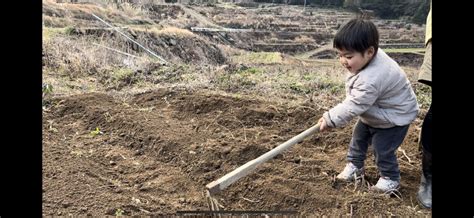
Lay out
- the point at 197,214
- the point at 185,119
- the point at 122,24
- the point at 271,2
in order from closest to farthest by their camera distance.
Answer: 1. the point at 197,214
2. the point at 185,119
3. the point at 122,24
4. the point at 271,2

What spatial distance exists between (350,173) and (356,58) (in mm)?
807

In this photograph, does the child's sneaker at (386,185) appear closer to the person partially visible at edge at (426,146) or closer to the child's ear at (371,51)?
the person partially visible at edge at (426,146)

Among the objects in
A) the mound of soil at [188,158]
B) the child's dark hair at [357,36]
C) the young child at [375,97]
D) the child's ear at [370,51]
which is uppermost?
the child's dark hair at [357,36]

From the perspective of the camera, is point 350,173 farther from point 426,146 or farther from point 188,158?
point 188,158

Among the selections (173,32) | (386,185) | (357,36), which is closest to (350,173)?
(386,185)

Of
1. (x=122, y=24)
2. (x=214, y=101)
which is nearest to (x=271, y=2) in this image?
(x=122, y=24)

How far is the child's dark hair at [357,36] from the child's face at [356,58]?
0.02m

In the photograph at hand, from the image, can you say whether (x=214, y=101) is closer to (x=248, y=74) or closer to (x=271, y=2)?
(x=248, y=74)

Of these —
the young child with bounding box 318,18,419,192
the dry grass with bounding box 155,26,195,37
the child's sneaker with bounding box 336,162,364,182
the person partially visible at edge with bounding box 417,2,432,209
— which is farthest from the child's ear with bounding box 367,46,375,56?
the dry grass with bounding box 155,26,195,37

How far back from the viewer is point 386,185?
9.64 feet

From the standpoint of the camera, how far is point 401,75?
273 centimetres

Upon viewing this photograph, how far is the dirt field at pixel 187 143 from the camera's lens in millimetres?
2852

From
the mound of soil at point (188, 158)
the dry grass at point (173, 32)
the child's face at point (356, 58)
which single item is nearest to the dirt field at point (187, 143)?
the mound of soil at point (188, 158)
